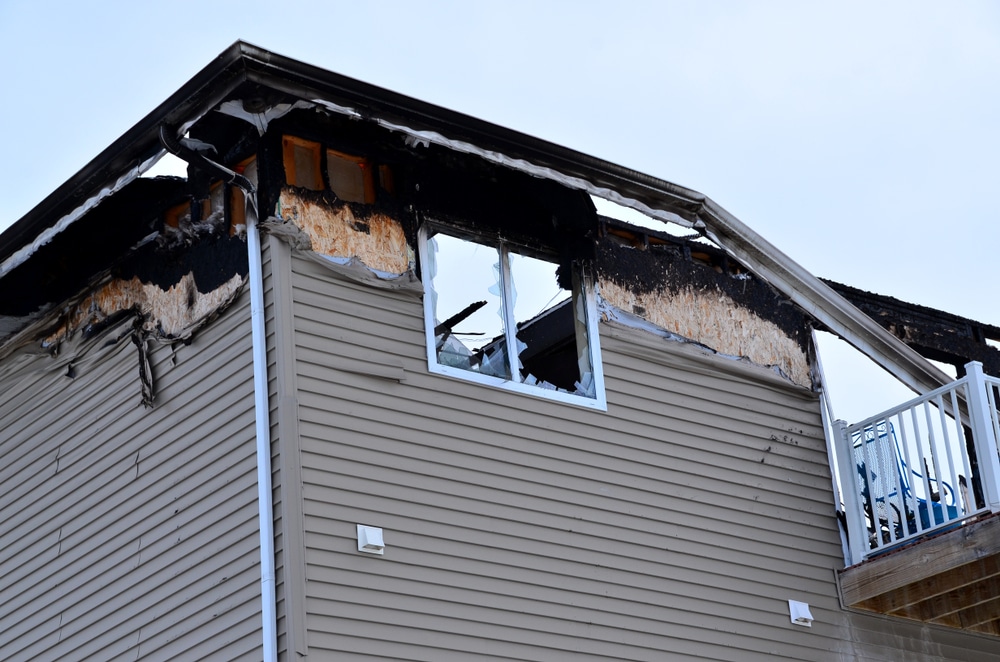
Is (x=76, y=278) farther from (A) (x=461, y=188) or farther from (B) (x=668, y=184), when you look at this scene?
(B) (x=668, y=184)

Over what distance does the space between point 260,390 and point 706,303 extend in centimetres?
469

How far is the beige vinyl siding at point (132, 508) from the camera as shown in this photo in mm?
9781

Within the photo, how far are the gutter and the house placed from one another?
0.02 metres

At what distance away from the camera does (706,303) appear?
42.4 feet

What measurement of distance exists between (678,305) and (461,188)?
7.80 feet

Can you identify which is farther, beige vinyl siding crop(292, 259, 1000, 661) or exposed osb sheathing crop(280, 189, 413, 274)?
exposed osb sheathing crop(280, 189, 413, 274)

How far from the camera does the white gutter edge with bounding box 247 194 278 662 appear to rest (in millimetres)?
9172

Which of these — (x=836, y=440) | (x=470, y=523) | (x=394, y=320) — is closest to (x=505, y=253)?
(x=394, y=320)

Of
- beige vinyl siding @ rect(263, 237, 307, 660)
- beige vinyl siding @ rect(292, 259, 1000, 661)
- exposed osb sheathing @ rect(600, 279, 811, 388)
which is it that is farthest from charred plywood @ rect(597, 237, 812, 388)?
beige vinyl siding @ rect(263, 237, 307, 660)

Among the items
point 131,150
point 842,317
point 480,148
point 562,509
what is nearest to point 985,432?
point 842,317

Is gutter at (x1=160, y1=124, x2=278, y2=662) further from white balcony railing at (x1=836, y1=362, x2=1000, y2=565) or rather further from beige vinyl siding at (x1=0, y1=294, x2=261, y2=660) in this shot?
white balcony railing at (x1=836, y1=362, x2=1000, y2=565)

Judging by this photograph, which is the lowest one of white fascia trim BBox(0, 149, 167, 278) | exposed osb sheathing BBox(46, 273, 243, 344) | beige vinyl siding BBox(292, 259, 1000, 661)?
beige vinyl siding BBox(292, 259, 1000, 661)

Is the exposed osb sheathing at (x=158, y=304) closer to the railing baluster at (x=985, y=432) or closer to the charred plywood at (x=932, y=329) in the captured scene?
the railing baluster at (x=985, y=432)

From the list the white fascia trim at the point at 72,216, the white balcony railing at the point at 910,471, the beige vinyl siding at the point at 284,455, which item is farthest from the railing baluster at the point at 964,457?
the white fascia trim at the point at 72,216
